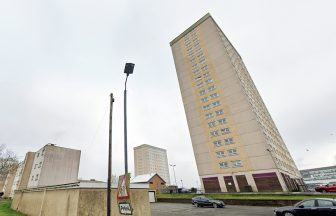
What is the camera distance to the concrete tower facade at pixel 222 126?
141 feet

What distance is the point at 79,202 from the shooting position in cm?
1161

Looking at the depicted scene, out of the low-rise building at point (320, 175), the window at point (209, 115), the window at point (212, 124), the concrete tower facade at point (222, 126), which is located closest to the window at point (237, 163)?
the concrete tower facade at point (222, 126)

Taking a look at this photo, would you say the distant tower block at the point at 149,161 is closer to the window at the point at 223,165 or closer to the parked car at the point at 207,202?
the window at the point at 223,165

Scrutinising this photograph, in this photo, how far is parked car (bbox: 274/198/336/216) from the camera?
37.7 ft

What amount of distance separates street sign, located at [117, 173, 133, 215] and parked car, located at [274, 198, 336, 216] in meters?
10.9

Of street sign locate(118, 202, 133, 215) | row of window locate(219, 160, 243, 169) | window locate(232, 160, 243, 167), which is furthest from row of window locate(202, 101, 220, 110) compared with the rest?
street sign locate(118, 202, 133, 215)

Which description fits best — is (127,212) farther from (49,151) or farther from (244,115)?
(49,151)

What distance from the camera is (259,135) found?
146 ft

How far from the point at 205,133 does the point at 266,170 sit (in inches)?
656

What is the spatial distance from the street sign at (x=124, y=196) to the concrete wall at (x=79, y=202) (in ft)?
14.6

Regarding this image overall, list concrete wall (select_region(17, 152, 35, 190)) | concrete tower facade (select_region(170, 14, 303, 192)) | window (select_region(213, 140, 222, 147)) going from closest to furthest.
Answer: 1. concrete tower facade (select_region(170, 14, 303, 192))
2. window (select_region(213, 140, 222, 147))
3. concrete wall (select_region(17, 152, 35, 190))

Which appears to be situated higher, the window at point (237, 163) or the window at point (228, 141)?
the window at point (228, 141)

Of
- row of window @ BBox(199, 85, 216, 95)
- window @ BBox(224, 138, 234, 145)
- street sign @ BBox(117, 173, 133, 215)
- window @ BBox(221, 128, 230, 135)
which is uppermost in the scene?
row of window @ BBox(199, 85, 216, 95)

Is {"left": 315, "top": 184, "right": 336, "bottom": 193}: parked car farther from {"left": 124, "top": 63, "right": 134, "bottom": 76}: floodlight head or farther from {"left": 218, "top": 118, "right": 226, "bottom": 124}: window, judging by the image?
{"left": 124, "top": 63, "right": 134, "bottom": 76}: floodlight head
